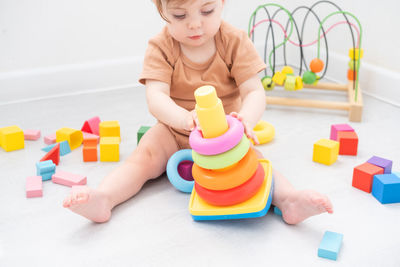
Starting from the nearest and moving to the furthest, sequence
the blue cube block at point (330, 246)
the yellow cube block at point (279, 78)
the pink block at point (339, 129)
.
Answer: the blue cube block at point (330, 246) < the pink block at point (339, 129) < the yellow cube block at point (279, 78)

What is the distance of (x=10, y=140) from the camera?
129 cm

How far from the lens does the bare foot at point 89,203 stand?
85 cm

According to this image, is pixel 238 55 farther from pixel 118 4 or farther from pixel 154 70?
pixel 118 4

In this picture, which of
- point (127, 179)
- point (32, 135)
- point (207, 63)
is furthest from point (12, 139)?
point (207, 63)

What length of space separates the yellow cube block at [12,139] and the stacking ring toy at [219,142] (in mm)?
651

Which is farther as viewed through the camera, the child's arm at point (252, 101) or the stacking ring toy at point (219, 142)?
the child's arm at point (252, 101)

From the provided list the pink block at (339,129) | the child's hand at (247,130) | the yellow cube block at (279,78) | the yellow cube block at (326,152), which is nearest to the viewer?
the child's hand at (247,130)

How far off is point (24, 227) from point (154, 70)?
45 centimetres

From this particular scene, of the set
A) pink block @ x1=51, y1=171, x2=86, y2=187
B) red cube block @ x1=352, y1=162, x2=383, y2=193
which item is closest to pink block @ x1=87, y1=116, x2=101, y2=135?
pink block @ x1=51, y1=171, x2=86, y2=187

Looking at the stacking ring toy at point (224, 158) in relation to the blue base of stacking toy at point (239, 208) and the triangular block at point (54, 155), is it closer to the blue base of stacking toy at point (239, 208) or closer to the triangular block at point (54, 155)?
the blue base of stacking toy at point (239, 208)

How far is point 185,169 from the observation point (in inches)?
42.6

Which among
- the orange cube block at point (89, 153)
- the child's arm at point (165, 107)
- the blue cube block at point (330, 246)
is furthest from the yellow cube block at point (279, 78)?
the blue cube block at point (330, 246)

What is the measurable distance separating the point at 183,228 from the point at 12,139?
64cm

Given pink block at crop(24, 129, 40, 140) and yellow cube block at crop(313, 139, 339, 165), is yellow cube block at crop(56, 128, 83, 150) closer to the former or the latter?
pink block at crop(24, 129, 40, 140)
